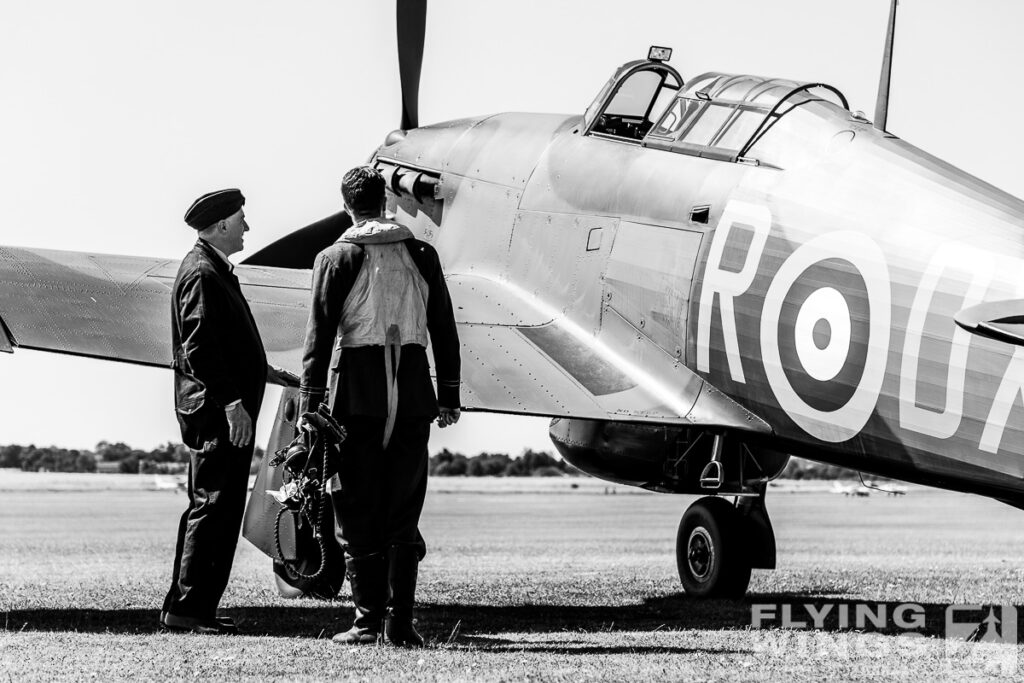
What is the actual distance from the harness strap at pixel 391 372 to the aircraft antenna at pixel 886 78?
3.79 metres

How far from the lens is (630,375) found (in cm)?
859

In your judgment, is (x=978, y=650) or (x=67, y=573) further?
(x=67, y=573)

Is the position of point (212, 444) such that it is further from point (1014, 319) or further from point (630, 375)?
point (1014, 319)

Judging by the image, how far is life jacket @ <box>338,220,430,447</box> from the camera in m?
6.65

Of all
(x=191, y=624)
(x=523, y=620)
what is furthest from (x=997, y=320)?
(x=191, y=624)

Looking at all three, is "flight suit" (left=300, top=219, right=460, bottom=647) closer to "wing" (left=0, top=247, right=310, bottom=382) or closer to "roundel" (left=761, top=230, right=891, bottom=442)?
"wing" (left=0, top=247, right=310, bottom=382)

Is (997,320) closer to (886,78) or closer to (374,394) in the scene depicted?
(374,394)

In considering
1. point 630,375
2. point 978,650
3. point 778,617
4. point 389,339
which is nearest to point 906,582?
point 778,617

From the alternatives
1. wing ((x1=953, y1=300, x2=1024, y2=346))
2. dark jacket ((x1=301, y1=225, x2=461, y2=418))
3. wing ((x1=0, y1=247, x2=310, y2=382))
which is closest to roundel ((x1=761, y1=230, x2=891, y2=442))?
wing ((x1=953, y1=300, x2=1024, y2=346))

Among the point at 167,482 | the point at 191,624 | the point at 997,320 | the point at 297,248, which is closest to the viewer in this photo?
the point at 997,320

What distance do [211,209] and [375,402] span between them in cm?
162

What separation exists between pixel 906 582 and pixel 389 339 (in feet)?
19.5

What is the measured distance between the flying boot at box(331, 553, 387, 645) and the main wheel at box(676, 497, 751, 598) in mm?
4199

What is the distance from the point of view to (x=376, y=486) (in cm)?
665
